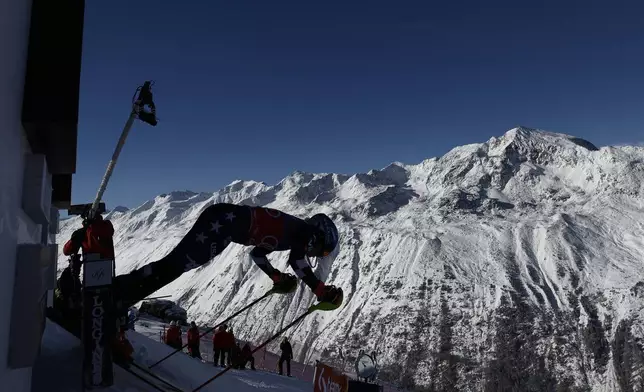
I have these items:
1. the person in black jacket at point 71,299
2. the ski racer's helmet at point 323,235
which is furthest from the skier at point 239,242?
the person in black jacket at point 71,299

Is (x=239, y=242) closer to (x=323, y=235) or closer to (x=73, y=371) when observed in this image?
(x=323, y=235)

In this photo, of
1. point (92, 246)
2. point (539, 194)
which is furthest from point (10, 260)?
point (539, 194)

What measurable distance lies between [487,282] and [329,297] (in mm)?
118522

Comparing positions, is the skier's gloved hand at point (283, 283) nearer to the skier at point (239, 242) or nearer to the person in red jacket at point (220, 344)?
the skier at point (239, 242)

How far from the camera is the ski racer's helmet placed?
865 cm

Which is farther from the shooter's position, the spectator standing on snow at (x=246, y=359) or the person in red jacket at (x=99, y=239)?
the spectator standing on snow at (x=246, y=359)

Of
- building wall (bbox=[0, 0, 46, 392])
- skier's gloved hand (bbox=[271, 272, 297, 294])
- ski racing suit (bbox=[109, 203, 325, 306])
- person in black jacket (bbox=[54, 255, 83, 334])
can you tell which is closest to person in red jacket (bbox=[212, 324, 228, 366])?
person in black jacket (bbox=[54, 255, 83, 334])

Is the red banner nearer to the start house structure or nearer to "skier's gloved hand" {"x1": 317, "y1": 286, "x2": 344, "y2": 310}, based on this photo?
"skier's gloved hand" {"x1": 317, "y1": 286, "x2": 344, "y2": 310}

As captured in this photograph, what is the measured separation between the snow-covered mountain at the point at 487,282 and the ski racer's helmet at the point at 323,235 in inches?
3690

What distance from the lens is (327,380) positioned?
7641 mm

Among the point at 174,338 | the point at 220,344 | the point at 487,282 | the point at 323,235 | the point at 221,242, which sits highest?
the point at 323,235

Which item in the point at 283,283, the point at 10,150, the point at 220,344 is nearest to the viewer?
the point at 10,150

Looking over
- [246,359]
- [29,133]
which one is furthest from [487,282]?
[29,133]

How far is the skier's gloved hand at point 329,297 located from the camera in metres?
7.98
